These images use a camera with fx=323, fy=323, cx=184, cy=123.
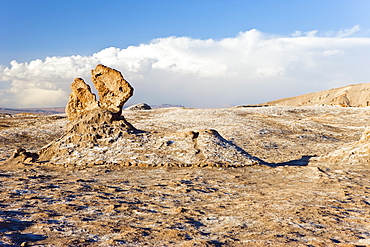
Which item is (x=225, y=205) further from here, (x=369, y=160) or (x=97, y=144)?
(x=369, y=160)

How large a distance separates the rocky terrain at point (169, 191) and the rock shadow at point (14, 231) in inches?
0.6

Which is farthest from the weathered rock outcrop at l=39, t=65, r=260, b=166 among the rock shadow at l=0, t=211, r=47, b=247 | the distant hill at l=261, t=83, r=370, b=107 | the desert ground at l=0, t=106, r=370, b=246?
the distant hill at l=261, t=83, r=370, b=107

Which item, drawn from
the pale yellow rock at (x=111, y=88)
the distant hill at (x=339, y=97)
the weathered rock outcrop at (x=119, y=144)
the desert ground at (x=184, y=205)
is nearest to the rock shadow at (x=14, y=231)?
the desert ground at (x=184, y=205)

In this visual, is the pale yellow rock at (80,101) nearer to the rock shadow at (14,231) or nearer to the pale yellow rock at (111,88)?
the pale yellow rock at (111,88)

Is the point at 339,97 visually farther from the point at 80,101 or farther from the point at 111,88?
the point at 80,101

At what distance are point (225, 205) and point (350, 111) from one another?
120ft

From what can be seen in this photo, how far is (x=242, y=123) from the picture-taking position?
87.7 feet

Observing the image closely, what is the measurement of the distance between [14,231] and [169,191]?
4.22 metres

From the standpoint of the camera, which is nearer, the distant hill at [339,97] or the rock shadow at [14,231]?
the rock shadow at [14,231]

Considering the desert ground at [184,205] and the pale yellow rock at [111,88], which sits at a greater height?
the pale yellow rock at [111,88]

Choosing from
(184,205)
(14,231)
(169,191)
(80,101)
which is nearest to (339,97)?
(80,101)

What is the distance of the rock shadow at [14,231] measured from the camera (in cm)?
482

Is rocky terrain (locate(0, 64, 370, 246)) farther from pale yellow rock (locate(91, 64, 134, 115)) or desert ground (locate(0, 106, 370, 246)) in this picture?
pale yellow rock (locate(91, 64, 134, 115))

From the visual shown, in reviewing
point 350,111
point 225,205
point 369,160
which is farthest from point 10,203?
point 350,111
